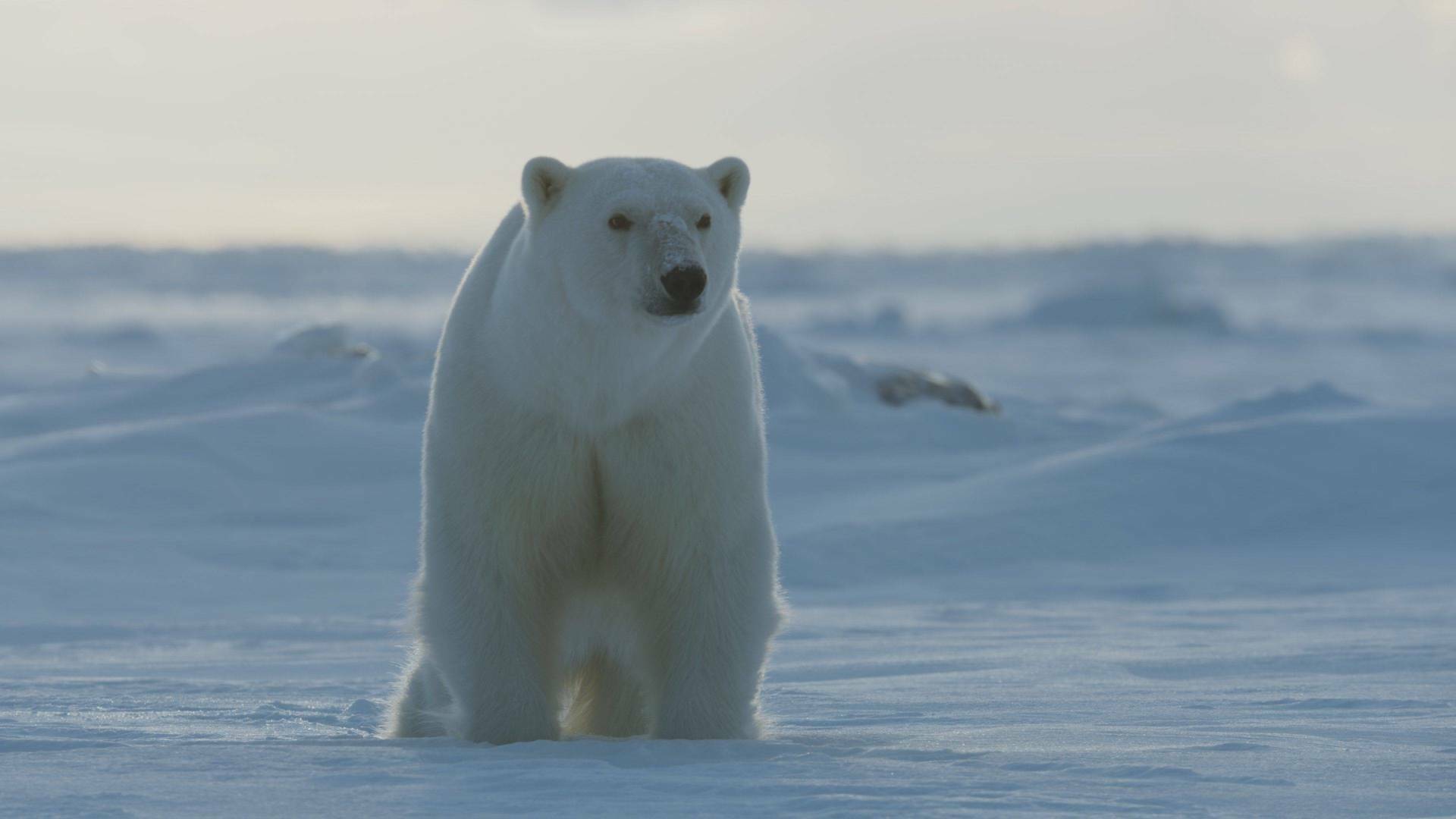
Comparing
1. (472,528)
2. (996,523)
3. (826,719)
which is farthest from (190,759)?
(996,523)

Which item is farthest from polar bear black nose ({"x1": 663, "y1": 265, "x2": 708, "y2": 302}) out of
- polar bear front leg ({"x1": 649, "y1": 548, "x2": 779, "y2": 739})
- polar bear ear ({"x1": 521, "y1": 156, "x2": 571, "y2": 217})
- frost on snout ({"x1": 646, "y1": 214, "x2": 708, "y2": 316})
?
polar bear front leg ({"x1": 649, "y1": 548, "x2": 779, "y2": 739})

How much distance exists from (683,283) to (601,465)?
423 millimetres

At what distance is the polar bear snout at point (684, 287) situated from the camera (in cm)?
295

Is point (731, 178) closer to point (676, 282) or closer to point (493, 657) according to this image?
point (676, 282)

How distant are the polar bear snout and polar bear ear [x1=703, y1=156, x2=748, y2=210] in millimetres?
426

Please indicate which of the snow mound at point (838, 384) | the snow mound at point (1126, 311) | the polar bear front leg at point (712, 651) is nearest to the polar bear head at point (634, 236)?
the polar bear front leg at point (712, 651)

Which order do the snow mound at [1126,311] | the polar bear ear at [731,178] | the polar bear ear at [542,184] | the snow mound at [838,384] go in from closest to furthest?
the polar bear ear at [542,184]
the polar bear ear at [731,178]
the snow mound at [838,384]
the snow mound at [1126,311]

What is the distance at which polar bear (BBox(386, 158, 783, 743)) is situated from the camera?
3.09 meters

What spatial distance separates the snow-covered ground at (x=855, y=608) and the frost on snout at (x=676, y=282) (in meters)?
0.77

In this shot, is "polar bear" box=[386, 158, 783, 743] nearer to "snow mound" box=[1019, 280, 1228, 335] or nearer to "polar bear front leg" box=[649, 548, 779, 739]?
"polar bear front leg" box=[649, 548, 779, 739]

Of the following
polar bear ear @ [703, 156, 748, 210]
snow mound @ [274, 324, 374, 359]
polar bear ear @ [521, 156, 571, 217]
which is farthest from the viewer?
snow mound @ [274, 324, 374, 359]

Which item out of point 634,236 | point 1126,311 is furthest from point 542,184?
point 1126,311

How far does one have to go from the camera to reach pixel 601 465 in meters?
3.18

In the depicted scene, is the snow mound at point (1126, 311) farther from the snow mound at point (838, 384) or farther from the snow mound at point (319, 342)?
the snow mound at point (319, 342)
